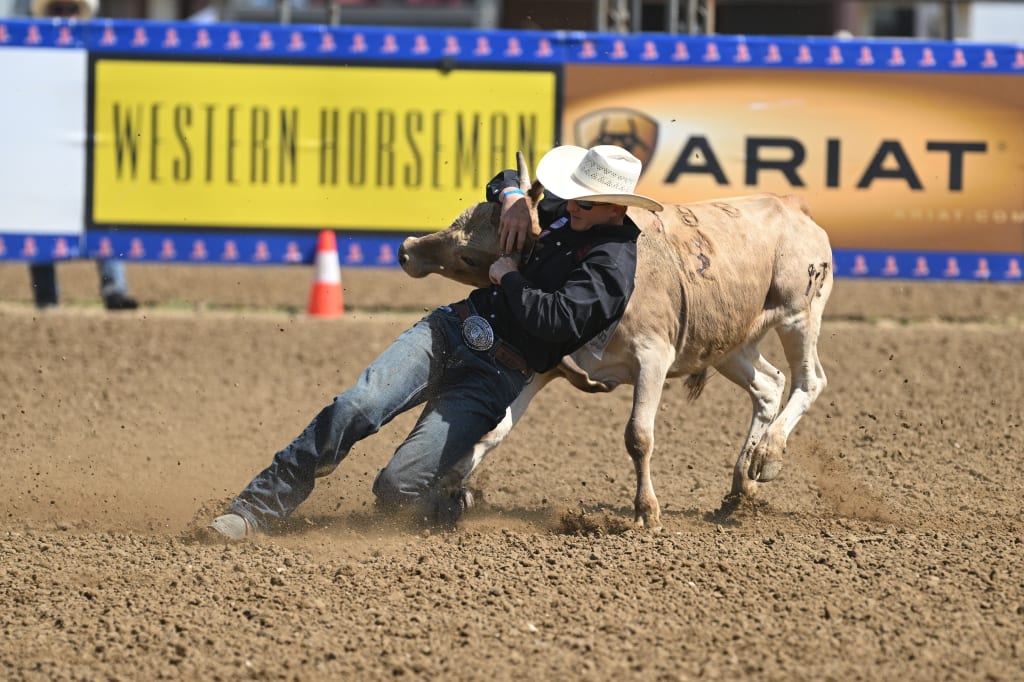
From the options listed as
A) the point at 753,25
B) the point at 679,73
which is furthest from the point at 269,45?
the point at 753,25

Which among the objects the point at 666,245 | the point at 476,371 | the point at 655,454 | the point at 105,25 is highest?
the point at 105,25

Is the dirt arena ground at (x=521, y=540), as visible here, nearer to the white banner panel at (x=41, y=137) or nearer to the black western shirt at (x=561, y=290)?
the black western shirt at (x=561, y=290)

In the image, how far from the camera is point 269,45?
11.3 m

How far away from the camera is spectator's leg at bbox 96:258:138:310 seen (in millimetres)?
11359

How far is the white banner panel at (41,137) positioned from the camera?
11188 millimetres

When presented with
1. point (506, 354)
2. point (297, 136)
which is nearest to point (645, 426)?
point (506, 354)

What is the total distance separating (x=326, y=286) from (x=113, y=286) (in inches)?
72.6

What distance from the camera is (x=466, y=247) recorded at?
5.73 metres

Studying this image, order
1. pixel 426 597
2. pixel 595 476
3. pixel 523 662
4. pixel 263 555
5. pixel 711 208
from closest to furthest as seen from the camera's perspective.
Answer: pixel 523 662, pixel 426 597, pixel 263 555, pixel 711 208, pixel 595 476

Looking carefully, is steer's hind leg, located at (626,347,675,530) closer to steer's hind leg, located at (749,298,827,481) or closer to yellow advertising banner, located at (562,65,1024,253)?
steer's hind leg, located at (749,298,827,481)

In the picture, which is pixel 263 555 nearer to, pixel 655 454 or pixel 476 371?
pixel 476 371

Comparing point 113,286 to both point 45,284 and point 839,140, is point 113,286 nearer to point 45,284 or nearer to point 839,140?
point 45,284

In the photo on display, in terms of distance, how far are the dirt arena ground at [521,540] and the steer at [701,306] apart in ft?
1.30

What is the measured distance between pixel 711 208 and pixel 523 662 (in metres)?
2.53
